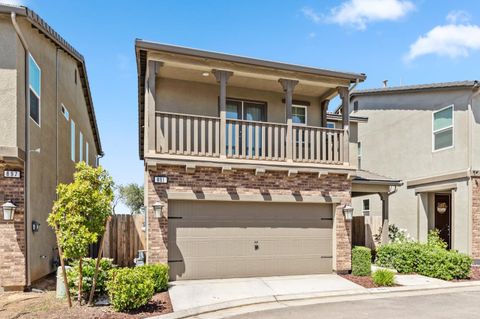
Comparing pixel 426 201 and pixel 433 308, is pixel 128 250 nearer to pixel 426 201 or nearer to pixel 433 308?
pixel 433 308

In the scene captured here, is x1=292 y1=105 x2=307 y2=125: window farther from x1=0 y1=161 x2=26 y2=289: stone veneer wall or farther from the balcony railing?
x1=0 y1=161 x2=26 y2=289: stone veneer wall

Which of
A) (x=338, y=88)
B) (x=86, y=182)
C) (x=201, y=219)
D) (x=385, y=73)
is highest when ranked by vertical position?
(x=385, y=73)

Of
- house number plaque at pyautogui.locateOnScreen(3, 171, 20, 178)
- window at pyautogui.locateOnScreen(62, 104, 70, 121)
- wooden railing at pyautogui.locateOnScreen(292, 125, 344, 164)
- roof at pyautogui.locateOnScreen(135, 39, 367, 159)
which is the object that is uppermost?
roof at pyautogui.locateOnScreen(135, 39, 367, 159)

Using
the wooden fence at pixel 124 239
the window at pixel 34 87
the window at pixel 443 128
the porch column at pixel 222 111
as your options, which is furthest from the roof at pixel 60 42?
the window at pixel 443 128

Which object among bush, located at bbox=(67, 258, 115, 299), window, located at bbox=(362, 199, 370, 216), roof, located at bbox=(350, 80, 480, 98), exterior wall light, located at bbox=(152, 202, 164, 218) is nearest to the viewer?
bush, located at bbox=(67, 258, 115, 299)

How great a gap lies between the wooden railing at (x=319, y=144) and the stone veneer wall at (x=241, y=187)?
55 centimetres

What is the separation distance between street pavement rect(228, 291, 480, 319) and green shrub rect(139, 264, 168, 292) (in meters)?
2.33

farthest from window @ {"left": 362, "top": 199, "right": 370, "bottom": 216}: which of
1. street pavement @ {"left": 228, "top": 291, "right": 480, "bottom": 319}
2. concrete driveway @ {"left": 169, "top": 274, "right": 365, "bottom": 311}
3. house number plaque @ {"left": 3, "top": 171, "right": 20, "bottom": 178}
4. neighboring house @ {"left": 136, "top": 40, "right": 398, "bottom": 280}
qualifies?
house number plaque @ {"left": 3, "top": 171, "right": 20, "bottom": 178}

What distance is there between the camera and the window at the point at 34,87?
9.77 meters

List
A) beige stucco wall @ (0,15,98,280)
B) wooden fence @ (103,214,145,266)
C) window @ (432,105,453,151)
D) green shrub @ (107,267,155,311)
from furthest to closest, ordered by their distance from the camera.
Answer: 1. window @ (432,105,453,151)
2. wooden fence @ (103,214,145,266)
3. beige stucco wall @ (0,15,98,280)
4. green shrub @ (107,267,155,311)

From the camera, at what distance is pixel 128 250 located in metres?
11.3

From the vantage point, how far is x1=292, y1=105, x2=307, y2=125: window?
1291 cm

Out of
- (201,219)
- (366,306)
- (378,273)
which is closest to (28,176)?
(201,219)

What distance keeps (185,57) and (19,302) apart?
23.1ft
